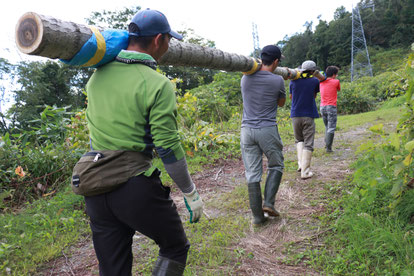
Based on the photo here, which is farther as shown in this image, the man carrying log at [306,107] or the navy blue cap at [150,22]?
the man carrying log at [306,107]

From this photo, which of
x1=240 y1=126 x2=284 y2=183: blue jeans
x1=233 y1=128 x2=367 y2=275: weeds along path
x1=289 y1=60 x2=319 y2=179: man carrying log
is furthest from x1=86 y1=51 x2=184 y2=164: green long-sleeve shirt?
x1=289 y1=60 x2=319 y2=179: man carrying log

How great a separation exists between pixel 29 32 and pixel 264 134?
96.1 inches

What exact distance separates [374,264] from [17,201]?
535cm

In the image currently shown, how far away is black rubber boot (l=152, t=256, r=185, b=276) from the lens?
167cm

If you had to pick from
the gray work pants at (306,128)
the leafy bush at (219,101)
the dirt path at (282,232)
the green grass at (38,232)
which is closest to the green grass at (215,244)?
the dirt path at (282,232)

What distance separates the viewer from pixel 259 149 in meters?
3.28

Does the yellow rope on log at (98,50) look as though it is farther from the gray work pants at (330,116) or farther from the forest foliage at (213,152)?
the gray work pants at (330,116)

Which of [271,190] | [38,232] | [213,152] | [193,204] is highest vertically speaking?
[193,204]

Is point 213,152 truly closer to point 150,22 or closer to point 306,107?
point 306,107

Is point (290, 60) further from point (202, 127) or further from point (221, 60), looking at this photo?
point (221, 60)

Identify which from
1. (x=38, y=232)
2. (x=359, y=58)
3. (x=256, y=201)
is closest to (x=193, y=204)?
(x=256, y=201)

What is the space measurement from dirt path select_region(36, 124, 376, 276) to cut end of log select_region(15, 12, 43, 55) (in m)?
2.26

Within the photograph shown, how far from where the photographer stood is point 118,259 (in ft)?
5.41

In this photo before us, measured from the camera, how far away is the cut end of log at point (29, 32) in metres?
1.46
